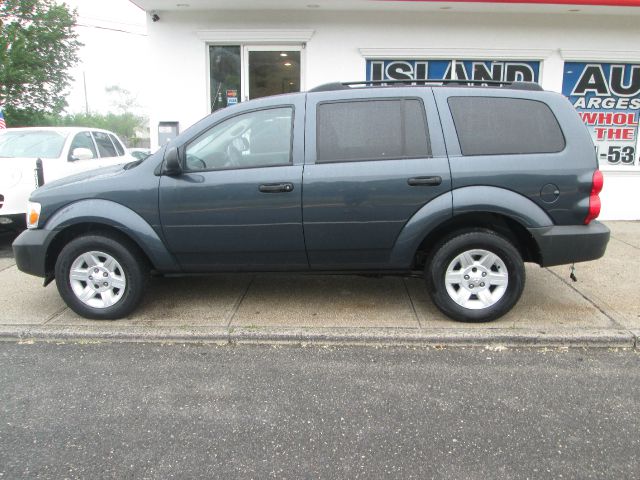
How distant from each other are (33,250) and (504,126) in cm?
401

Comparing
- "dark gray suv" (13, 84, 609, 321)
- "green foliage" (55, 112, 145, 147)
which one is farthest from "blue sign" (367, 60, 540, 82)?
"green foliage" (55, 112, 145, 147)

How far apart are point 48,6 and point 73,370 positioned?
82.9 ft

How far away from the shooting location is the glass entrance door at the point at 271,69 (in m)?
7.97

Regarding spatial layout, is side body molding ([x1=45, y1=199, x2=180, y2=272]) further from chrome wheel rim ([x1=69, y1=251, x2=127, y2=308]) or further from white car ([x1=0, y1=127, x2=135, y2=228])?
white car ([x1=0, y1=127, x2=135, y2=228])

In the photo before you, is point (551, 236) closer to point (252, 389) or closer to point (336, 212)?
point (336, 212)

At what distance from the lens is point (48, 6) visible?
23.3 meters

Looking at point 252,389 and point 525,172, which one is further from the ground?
point 525,172

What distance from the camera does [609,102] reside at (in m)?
8.26

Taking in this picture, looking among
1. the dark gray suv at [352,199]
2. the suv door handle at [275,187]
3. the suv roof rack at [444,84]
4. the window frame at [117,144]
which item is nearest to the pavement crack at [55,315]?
the dark gray suv at [352,199]

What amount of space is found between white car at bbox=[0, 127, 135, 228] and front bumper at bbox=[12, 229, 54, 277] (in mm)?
2710

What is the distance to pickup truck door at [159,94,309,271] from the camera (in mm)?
4074

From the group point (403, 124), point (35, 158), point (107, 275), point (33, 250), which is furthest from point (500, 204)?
point (35, 158)

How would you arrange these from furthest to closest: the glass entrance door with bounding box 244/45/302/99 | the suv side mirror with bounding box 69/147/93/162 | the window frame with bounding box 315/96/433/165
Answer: the glass entrance door with bounding box 244/45/302/99 < the suv side mirror with bounding box 69/147/93/162 < the window frame with bounding box 315/96/433/165

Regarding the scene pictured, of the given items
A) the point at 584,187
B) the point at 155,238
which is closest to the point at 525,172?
the point at 584,187
